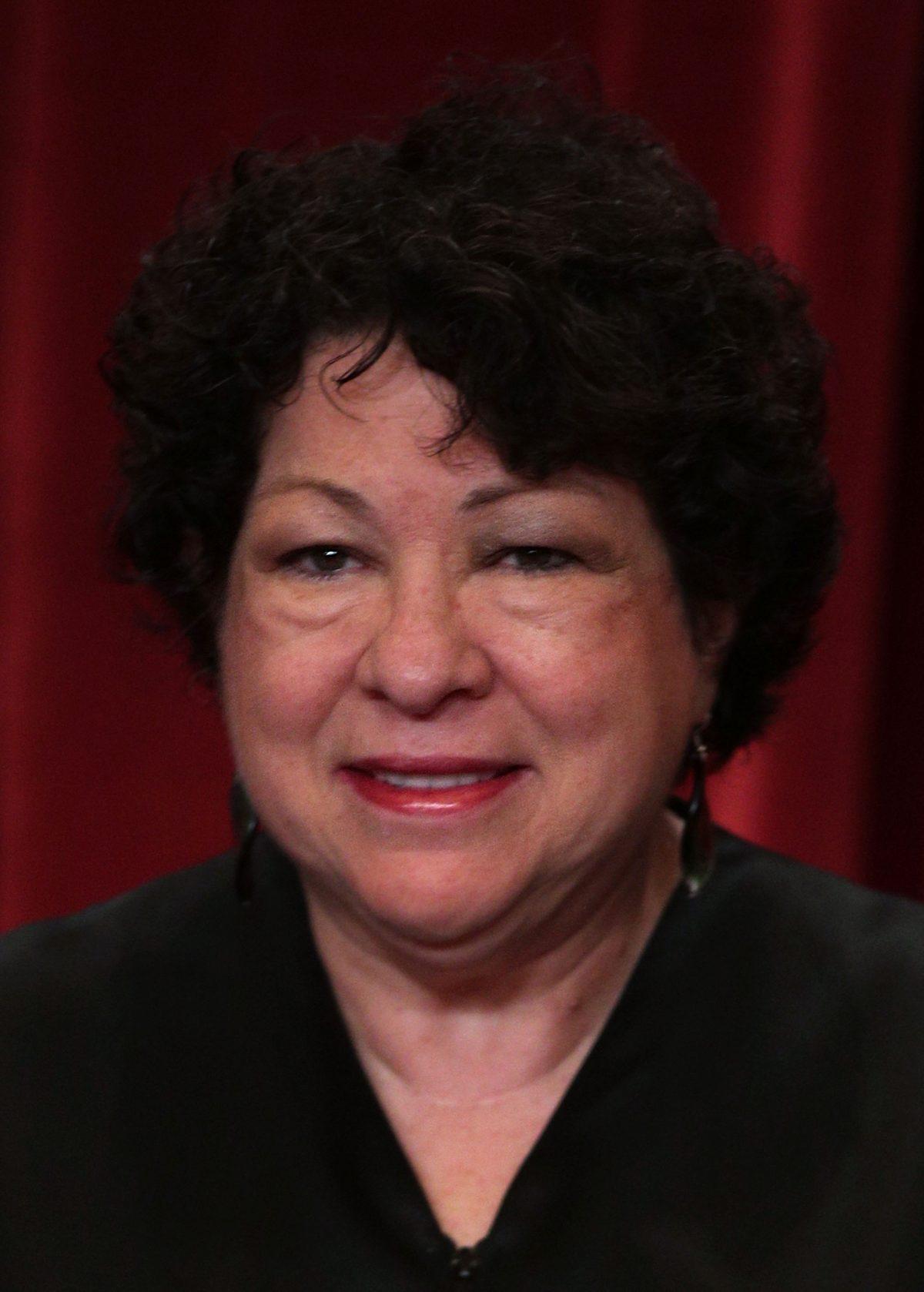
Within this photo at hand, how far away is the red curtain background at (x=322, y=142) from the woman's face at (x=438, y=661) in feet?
2.22

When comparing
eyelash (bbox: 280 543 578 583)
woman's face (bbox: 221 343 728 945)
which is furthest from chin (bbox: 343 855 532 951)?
eyelash (bbox: 280 543 578 583)

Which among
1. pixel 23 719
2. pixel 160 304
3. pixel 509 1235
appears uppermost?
pixel 160 304

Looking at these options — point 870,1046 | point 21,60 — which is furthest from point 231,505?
point 21,60

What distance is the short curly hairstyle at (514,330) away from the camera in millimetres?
1182

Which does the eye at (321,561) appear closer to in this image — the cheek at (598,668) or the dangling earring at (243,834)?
the cheek at (598,668)

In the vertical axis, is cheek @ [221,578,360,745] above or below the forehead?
below

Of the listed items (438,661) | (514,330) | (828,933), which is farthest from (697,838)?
(514,330)

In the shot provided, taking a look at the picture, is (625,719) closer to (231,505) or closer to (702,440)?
(702,440)

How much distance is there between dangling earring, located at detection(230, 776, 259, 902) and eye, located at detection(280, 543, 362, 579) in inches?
10.2

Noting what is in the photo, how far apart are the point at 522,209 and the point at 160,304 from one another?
13.6 inches

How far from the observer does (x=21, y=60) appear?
1.93m

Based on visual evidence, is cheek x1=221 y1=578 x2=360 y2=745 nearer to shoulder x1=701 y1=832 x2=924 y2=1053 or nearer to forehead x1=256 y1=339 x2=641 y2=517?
forehead x1=256 y1=339 x2=641 y2=517

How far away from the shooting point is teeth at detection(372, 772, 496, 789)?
1237 mm

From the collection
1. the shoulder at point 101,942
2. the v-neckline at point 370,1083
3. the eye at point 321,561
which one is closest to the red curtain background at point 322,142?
the shoulder at point 101,942
